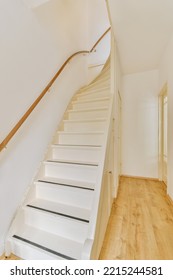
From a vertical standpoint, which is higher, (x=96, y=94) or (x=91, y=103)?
(x=96, y=94)

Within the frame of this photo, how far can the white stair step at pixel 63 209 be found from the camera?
142cm

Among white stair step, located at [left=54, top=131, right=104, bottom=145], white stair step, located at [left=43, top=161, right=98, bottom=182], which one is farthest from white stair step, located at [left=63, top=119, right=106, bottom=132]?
white stair step, located at [left=43, top=161, right=98, bottom=182]

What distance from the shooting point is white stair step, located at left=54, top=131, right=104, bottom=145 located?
7.04 feet

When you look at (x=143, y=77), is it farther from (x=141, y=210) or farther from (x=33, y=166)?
(x=33, y=166)

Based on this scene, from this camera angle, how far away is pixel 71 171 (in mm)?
1888

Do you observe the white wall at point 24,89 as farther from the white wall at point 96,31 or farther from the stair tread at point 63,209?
the white wall at point 96,31

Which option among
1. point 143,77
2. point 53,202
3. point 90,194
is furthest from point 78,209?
point 143,77

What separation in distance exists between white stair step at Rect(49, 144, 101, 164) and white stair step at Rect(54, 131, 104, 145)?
168 millimetres

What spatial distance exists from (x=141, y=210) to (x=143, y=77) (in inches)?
120

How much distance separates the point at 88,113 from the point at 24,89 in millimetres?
1158

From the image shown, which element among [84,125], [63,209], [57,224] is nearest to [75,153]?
[84,125]

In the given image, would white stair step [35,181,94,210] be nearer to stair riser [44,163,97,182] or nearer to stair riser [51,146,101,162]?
stair riser [44,163,97,182]

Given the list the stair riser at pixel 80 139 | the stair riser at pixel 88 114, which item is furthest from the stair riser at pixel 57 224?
the stair riser at pixel 88 114

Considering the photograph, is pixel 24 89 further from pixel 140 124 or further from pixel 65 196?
pixel 140 124
